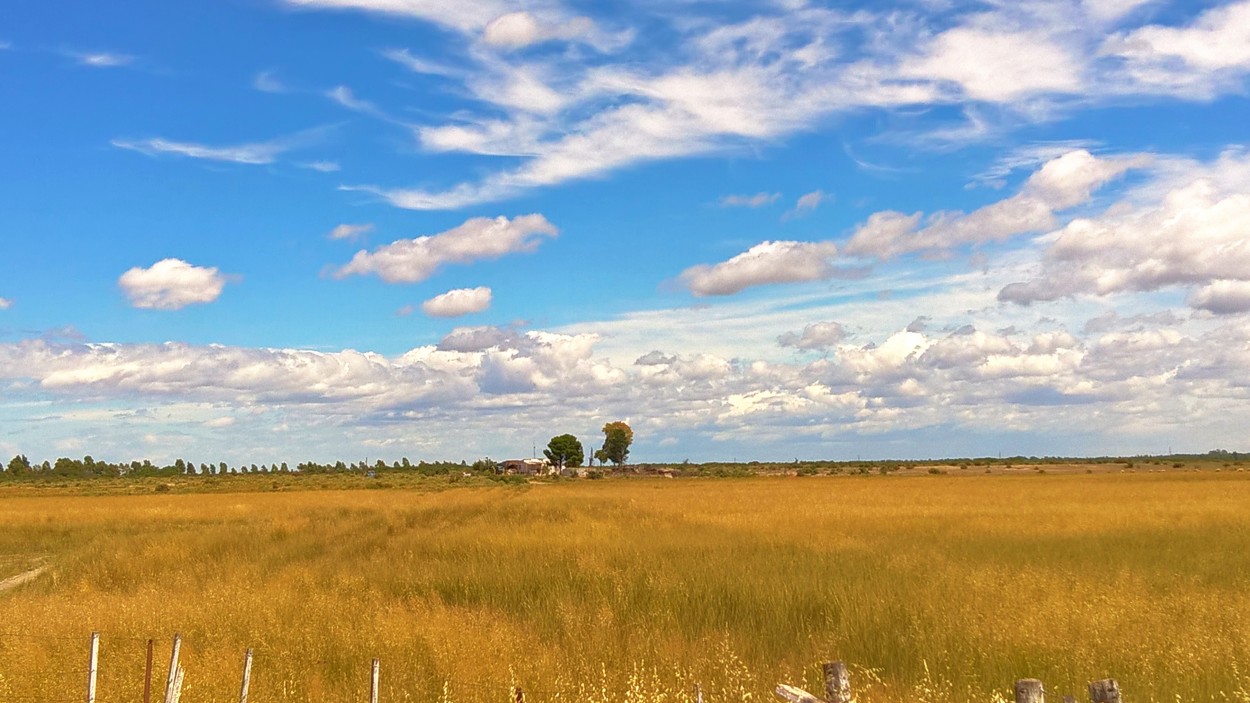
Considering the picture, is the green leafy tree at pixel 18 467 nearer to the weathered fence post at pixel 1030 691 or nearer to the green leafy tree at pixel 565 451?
the green leafy tree at pixel 565 451

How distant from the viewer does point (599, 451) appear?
173 meters

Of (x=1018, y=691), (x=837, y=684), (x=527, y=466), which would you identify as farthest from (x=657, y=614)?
(x=527, y=466)

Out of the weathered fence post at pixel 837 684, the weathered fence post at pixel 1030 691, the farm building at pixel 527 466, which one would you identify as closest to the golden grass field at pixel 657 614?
the weathered fence post at pixel 837 684

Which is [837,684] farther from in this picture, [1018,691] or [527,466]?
[527,466]

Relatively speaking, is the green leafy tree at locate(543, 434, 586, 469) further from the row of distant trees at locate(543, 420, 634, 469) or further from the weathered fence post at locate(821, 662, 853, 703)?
the weathered fence post at locate(821, 662, 853, 703)

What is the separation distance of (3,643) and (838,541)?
1694 centimetres

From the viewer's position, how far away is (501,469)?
147000 mm

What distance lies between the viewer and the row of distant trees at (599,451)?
531 feet

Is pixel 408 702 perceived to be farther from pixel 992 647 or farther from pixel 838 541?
pixel 838 541

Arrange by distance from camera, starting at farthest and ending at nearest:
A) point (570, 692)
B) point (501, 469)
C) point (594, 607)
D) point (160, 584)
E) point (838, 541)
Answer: point (501, 469)
point (838, 541)
point (160, 584)
point (594, 607)
point (570, 692)

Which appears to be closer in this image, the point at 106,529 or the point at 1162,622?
the point at 1162,622

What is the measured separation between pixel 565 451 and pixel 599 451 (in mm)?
13262

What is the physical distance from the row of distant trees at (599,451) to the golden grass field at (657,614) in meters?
136

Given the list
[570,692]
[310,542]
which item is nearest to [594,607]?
[570,692]
